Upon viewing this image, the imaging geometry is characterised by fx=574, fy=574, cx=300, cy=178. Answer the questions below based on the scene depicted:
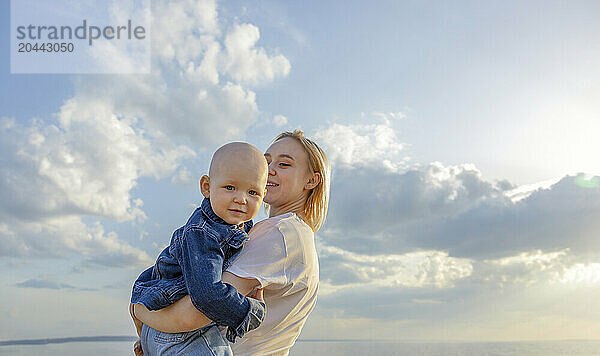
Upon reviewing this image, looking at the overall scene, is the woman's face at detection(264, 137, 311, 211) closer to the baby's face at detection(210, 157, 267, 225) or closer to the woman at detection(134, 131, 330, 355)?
the woman at detection(134, 131, 330, 355)

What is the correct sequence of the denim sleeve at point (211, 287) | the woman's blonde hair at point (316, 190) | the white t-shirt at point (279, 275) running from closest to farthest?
the denim sleeve at point (211, 287)
the white t-shirt at point (279, 275)
the woman's blonde hair at point (316, 190)

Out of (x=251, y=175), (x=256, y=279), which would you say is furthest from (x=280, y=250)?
(x=251, y=175)

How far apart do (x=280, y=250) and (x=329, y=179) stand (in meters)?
0.87

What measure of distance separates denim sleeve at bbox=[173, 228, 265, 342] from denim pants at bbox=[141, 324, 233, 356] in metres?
0.08

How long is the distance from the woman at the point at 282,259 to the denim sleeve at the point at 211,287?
0.27 ft

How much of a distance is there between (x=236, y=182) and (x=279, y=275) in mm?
452

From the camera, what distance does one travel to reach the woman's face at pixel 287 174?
3.06 meters

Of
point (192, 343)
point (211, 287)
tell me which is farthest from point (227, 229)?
point (192, 343)

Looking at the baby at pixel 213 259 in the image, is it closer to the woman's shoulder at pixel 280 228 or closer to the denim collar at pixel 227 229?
the denim collar at pixel 227 229

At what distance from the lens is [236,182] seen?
229 cm

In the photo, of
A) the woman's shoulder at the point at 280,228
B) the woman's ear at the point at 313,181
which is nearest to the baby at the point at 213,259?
the woman's shoulder at the point at 280,228

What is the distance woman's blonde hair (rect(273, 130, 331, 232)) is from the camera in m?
3.16

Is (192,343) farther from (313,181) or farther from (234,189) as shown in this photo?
(313,181)

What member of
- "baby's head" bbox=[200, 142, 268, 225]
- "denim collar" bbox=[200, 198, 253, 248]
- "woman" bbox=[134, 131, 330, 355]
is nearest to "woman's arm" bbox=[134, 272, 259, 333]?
"woman" bbox=[134, 131, 330, 355]
